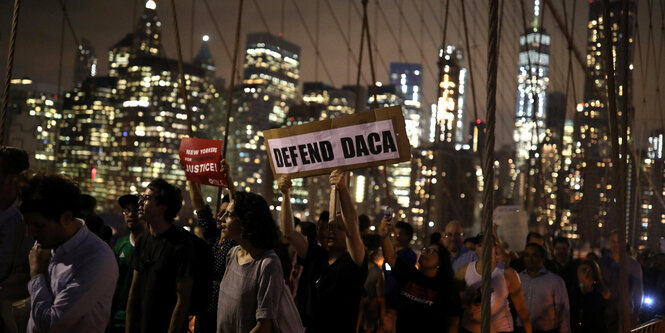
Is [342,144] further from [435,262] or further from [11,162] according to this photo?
[11,162]

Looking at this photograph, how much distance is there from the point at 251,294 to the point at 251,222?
0.97ft

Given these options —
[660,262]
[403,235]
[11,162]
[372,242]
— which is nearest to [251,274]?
[11,162]

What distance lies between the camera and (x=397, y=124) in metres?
4.07

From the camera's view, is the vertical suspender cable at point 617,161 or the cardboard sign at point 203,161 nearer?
the vertical suspender cable at point 617,161

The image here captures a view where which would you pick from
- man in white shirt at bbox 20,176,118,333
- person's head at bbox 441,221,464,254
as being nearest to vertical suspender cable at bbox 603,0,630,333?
person's head at bbox 441,221,464,254

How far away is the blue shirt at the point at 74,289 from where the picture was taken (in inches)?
106

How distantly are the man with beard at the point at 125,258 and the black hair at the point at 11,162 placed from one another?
1.02 m

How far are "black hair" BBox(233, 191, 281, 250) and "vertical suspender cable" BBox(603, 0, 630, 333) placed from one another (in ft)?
6.61

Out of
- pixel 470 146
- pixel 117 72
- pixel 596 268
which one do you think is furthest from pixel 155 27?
pixel 596 268

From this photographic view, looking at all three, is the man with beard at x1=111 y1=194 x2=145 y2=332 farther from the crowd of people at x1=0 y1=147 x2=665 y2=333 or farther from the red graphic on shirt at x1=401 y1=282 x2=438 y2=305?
the red graphic on shirt at x1=401 y1=282 x2=438 y2=305

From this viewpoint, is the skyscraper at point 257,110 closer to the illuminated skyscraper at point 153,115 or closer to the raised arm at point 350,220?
the illuminated skyscraper at point 153,115

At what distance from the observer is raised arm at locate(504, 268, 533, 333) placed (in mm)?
5168

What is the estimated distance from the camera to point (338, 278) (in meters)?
3.94

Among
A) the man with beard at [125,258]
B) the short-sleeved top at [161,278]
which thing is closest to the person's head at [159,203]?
the short-sleeved top at [161,278]
